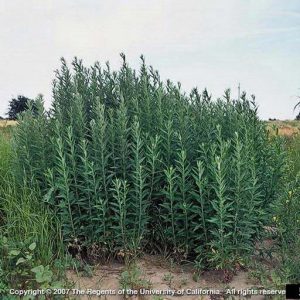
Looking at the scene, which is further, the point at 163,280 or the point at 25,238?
the point at 25,238

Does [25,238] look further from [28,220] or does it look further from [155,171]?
[155,171]

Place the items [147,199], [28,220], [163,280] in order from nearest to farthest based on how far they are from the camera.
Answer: [163,280] < [147,199] < [28,220]

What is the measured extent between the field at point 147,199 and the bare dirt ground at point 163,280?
13mm

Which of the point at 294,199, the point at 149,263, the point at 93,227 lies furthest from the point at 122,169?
the point at 294,199

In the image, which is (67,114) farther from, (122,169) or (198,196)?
(198,196)

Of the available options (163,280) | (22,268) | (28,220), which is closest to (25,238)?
(28,220)

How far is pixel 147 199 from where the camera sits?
211 inches

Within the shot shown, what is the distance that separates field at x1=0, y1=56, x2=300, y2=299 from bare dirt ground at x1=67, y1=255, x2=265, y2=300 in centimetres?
1

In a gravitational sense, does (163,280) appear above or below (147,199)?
below

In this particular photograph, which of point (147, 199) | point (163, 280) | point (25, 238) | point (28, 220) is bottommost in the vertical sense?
point (163, 280)

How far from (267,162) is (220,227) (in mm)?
1283

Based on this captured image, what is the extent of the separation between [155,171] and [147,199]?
274 mm

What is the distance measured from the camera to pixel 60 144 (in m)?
5.30

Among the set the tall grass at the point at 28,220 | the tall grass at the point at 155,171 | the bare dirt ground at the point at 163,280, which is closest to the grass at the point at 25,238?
the tall grass at the point at 28,220
